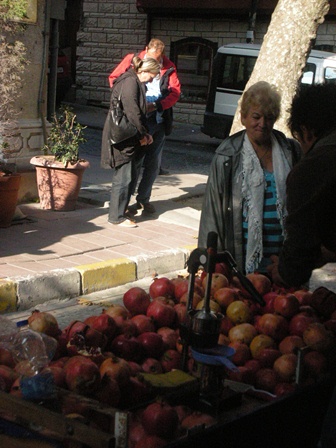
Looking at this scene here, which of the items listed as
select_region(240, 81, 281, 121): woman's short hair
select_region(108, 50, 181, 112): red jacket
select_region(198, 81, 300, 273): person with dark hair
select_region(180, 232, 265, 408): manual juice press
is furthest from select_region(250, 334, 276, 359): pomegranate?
select_region(108, 50, 181, 112): red jacket

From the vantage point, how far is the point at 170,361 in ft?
10.5

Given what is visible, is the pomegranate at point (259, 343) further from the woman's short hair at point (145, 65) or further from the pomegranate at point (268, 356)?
the woman's short hair at point (145, 65)

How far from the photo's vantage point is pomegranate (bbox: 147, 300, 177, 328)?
137 inches

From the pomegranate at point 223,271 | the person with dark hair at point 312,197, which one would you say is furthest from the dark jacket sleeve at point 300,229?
the pomegranate at point 223,271

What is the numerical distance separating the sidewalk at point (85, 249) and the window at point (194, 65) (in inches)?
525

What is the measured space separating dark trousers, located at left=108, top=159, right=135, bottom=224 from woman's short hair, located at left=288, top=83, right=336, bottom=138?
516 centimetres

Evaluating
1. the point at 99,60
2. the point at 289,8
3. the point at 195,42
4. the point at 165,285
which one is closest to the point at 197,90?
the point at 195,42

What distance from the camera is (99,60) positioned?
24.4m

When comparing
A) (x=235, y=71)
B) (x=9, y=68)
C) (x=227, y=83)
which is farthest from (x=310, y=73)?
(x=9, y=68)

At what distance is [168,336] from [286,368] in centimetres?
53

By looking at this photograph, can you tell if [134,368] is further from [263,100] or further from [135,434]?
[263,100]

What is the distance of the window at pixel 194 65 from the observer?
76.1ft

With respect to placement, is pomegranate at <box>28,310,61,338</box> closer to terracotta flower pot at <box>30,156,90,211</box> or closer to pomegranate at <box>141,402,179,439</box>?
pomegranate at <box>141,402,179,439</box>

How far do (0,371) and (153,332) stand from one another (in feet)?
2.66
